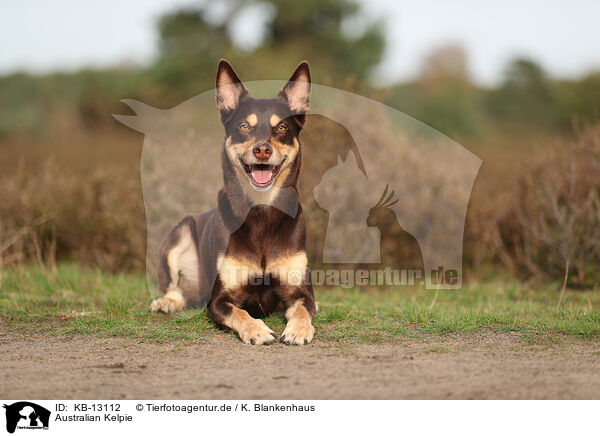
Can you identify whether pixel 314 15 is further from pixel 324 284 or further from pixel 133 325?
pixel 133 325

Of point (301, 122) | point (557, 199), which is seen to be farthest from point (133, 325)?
point (557, 199)

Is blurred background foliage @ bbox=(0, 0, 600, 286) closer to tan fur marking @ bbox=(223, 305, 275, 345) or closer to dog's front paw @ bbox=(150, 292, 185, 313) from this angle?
dog's front paw @ bbox=(150, 292, 185, 313)

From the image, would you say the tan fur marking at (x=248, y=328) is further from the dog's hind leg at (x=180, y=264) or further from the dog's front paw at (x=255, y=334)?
the dog's hind leg at (x=180, y=264)

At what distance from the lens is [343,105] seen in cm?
886

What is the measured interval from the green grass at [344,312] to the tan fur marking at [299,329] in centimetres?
18

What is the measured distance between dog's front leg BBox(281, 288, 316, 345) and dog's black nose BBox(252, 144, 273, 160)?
1.15 m

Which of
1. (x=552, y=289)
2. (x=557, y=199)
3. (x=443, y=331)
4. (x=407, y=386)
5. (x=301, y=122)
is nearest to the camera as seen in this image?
(x=407, y=386)

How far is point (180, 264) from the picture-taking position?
6.15 m

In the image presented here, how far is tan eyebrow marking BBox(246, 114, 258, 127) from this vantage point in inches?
198

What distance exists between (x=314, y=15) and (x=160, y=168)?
21463 millimetres

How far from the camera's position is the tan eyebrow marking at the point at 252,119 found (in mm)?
5035

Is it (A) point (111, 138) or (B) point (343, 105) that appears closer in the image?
(B) point (343, 105)

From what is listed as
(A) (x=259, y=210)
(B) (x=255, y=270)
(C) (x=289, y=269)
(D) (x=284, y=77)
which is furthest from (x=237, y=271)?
(D) (x=284, y=77)

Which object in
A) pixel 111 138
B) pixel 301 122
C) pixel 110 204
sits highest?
pixel 111 138
